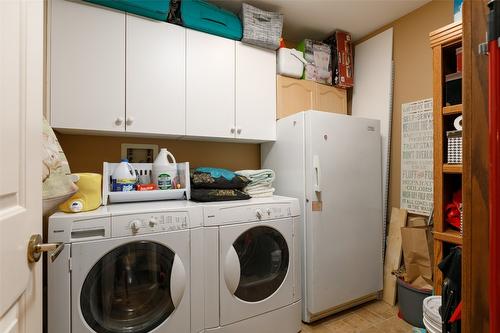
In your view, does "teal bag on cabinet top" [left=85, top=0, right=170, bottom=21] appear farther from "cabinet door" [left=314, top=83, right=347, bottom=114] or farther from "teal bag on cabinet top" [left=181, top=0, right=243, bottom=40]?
"cabinet door" [left=314, top=83, right=347, bottom=114]

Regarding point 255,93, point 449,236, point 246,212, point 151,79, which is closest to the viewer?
point 449,236

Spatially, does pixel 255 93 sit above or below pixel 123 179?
above

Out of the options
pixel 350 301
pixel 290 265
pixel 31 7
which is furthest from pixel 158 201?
pixel 350 301

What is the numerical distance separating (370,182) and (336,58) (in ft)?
3.97

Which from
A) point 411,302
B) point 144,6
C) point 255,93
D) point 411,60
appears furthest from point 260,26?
point 411,302

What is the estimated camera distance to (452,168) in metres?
1.42

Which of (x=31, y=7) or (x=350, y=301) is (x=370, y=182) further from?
(x=31, y=7)

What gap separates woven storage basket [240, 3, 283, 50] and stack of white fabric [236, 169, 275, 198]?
1032 mm

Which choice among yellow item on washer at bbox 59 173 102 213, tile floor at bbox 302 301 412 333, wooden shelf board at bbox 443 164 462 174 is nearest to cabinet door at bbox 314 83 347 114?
wooden shelf board at bbox 443 164 462 174

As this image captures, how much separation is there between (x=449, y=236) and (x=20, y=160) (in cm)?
190

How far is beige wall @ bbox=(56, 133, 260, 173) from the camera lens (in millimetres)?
1740

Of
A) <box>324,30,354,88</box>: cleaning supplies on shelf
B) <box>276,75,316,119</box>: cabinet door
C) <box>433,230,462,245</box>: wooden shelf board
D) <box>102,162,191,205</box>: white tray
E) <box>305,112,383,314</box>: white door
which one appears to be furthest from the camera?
<box>324,30,354,88</box>: cleaning supplies on shelf

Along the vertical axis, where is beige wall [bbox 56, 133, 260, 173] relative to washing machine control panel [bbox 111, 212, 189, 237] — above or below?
above

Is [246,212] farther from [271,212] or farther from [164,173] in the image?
[164,173]
